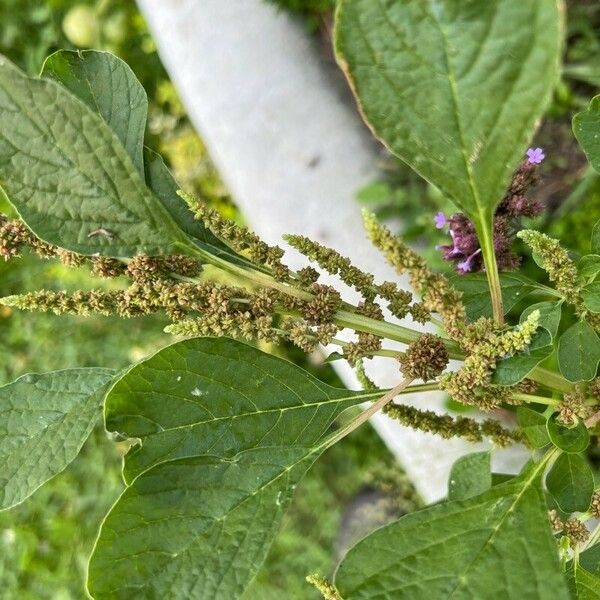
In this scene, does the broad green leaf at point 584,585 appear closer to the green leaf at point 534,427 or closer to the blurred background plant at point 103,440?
the green leaf at point 534,427

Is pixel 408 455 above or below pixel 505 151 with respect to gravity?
below

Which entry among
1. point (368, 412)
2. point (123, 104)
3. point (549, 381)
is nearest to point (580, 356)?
point (549, 381)

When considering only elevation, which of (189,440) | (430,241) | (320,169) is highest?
(189,440)

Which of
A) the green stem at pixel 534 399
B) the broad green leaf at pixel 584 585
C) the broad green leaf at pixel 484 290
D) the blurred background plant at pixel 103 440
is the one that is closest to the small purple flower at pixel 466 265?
the broad green leaf at pixel 484 290

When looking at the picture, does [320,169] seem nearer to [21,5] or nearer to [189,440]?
[189,440]

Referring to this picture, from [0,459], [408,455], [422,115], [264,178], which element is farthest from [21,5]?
[422,115]

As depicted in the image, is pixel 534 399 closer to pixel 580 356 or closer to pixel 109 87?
pixel 580 356
